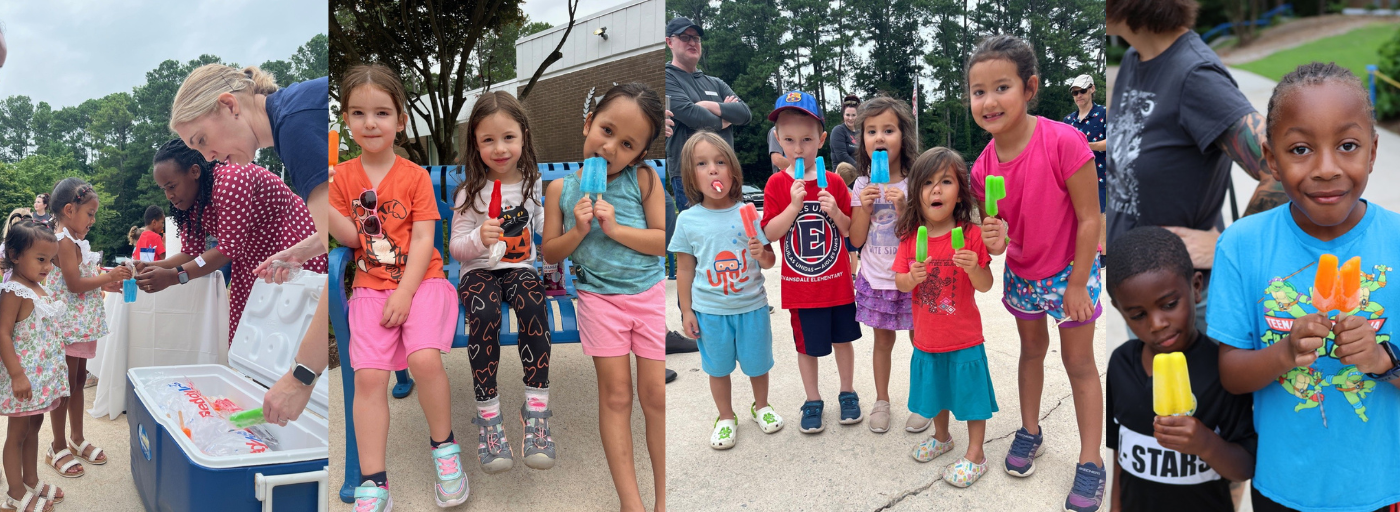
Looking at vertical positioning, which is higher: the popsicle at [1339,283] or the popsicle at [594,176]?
the popsicle at [594,176]

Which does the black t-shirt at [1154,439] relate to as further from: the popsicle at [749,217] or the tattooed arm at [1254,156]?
the popsicle at [749,217]

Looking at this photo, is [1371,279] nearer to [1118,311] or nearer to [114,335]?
[1118,311]

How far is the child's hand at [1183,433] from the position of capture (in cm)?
173

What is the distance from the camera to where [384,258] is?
2195 mm

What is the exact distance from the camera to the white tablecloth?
2.12m

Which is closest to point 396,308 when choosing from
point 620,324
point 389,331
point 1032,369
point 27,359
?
point 389,331

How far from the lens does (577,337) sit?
2389mm

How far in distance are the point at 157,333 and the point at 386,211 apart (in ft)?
2.39

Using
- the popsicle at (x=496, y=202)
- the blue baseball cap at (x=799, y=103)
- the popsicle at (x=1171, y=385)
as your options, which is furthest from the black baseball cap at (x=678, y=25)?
the popsicle at (x=1171, y=385)

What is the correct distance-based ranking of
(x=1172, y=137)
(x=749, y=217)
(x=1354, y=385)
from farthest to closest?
(x=749, y=217) → (x=1172, y=137) → (x=1354, y=385)

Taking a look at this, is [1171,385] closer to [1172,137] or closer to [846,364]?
[1172,137]

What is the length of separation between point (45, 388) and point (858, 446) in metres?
2.41

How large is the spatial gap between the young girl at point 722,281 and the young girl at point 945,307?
1.63 feet

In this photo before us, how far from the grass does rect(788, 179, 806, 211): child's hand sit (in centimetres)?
125
